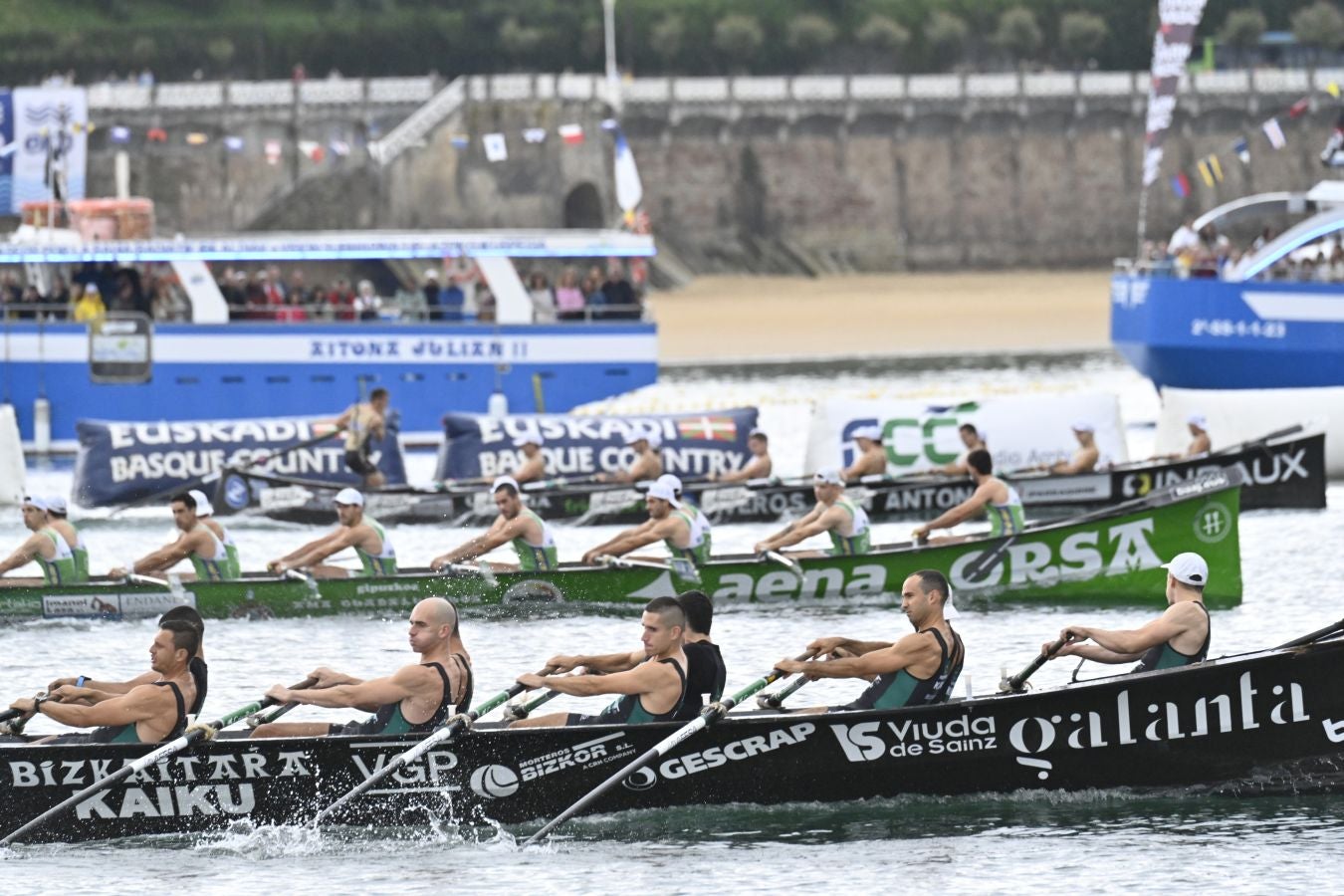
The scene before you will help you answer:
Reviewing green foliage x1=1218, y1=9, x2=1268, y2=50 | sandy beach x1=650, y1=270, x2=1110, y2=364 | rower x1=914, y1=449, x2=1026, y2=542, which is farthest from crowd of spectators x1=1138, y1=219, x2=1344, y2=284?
green foliage x1=1218, y1=9, x2=1268, y2=50

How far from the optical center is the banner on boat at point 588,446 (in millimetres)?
34625

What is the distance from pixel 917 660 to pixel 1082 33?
82.7m

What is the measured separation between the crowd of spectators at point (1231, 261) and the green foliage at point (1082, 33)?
47467 millimetres

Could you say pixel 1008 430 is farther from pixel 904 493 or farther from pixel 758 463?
pixel 758 463

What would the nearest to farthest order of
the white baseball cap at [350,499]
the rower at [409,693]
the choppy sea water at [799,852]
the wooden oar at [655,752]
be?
1. the choppy sea water at [799,852]
2. the wooden oar at [655,752]
3. the rower at [409,693]
4. the white baseball cap at [350,499]

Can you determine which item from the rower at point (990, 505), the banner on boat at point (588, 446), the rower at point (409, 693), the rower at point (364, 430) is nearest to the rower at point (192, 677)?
the rower at point (409, 693)

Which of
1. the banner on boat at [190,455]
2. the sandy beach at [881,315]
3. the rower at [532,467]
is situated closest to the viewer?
the rower at [532,467]

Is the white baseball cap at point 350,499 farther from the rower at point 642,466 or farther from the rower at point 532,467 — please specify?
the rower at point 532,467

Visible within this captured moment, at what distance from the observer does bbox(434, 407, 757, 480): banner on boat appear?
34625mm

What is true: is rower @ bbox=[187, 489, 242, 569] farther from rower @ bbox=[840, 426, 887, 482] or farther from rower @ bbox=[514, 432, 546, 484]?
rower @ bbox=[840, 426, 887, 482]

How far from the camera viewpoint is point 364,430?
113 ft

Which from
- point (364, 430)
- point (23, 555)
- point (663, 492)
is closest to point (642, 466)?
point (364, 430)

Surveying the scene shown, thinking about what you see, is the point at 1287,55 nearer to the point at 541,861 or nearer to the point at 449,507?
the point at 449,507

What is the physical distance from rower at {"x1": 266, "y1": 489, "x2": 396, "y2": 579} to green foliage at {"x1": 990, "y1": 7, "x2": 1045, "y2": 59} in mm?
74589
